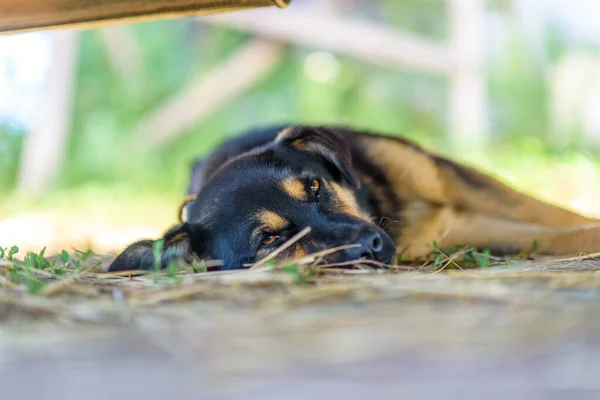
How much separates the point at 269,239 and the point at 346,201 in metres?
0.56

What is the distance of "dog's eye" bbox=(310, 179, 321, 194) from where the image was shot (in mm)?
3332

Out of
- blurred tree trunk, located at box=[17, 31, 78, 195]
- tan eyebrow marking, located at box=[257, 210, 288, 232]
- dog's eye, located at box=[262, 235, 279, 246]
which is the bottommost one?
dog's eye, located at box=[262, 235, 279, 246]

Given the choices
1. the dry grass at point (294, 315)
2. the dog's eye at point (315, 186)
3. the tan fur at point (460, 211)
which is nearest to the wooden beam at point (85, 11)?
the dog's eye at point (315, 186)

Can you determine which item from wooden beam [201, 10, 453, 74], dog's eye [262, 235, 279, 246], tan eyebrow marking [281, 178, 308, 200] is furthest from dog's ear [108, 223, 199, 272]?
wooden beam [201, 10, 453, 74]

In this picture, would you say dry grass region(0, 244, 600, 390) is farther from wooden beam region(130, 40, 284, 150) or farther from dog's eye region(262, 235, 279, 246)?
wooden beam region(130, 40, 284, 150)

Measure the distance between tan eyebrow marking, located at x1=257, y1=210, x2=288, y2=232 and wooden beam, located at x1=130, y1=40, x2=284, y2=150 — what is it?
755cm

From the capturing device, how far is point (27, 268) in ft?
8.35

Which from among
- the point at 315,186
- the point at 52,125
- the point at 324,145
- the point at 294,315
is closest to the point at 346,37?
the point at 52,125

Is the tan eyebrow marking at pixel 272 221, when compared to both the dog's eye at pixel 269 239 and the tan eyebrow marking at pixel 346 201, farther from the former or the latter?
the tan eyebrow marking at pixel 346 201

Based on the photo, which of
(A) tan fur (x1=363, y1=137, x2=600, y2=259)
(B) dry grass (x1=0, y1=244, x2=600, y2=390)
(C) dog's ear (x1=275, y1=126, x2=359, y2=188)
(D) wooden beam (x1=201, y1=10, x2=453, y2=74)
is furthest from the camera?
(D) wooden beam (x1=201, y1=10, x2=453, y2=74)

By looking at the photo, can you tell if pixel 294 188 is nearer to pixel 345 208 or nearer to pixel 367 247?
pixel 345 208

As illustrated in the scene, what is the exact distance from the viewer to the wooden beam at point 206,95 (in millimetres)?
10352

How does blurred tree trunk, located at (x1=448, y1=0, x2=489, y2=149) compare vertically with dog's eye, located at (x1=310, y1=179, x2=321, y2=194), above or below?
above

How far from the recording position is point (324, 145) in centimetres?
357
